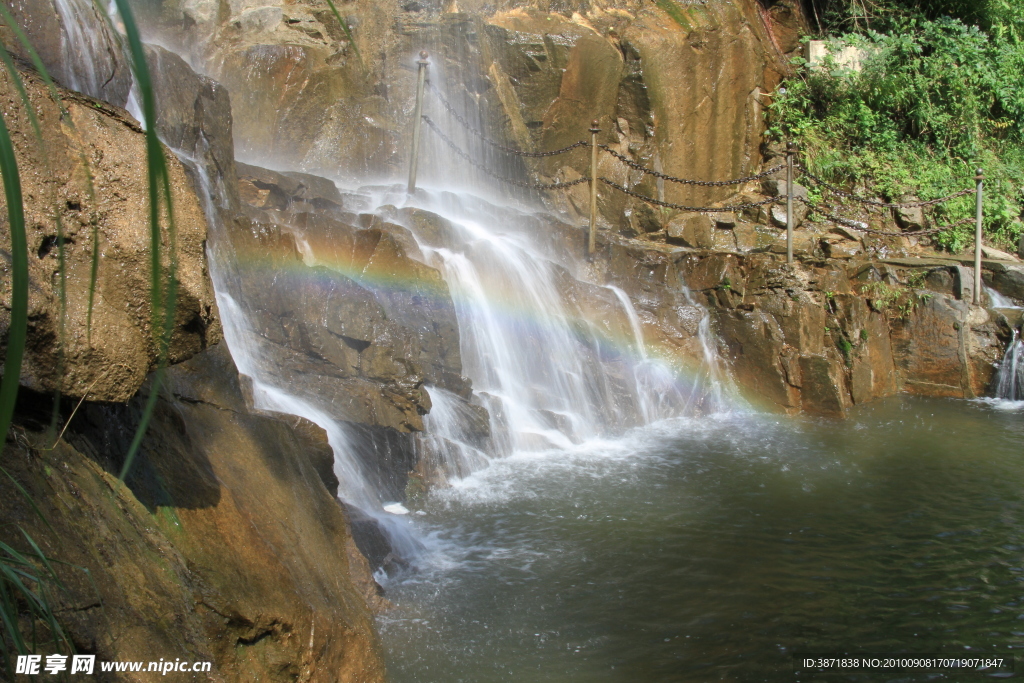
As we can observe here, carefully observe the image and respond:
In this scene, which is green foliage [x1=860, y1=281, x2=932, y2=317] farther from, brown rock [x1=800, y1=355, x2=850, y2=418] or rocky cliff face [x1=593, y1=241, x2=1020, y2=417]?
brown rock [x1=800, y1=355, x2=850, y2=418]

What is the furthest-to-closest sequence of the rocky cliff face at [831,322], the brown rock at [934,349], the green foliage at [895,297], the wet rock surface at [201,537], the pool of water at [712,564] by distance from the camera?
the green foliage at [895,297]
the brown rock at [934,349]
the rocky cliff face at [831,322]
the pool of water at [712,564]
the wet rock surface at [201,537]

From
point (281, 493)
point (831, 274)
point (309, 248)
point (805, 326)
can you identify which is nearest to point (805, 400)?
point (805, 326)

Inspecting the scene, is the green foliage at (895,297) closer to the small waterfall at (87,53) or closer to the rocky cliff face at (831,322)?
the rocky cliff face at (831,322)

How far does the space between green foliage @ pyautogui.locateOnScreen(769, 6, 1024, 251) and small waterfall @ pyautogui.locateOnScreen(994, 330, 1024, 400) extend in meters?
4.26

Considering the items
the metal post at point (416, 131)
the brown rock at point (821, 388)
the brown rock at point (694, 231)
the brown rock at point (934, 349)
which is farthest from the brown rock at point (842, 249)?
the metal post at point (416, 131)

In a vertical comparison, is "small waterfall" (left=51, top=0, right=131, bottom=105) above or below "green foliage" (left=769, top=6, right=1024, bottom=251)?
below

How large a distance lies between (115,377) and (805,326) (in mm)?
8517

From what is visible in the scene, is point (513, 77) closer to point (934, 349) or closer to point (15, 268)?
point (934, 349)

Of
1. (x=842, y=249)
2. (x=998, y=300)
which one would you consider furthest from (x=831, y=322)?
(x=998, y=300)

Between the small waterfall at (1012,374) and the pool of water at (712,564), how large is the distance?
246cm

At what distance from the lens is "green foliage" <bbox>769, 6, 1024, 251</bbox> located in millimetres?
13539


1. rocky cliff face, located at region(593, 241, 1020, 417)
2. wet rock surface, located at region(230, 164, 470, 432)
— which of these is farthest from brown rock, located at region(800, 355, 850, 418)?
wet rock surface, located at region(230, 164, 470, 432)

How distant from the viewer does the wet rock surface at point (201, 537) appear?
2.19m

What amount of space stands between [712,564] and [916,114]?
40.1 feet
